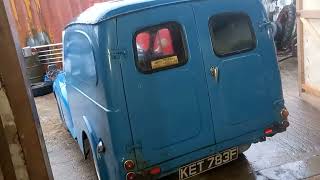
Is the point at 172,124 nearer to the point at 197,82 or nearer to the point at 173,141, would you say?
the point at 173,141

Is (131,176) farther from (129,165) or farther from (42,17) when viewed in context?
(42,17)

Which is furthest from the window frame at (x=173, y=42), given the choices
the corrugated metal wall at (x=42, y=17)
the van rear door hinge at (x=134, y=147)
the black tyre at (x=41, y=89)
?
the corrugated metal wall at (x=42, y=17)

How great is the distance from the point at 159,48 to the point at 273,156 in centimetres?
227

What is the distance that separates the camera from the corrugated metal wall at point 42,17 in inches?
394

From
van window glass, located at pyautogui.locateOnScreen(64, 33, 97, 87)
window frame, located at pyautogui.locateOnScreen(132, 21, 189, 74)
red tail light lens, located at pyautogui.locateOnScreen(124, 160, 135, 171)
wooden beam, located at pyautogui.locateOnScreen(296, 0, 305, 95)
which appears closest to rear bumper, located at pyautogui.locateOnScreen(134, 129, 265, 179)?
red tail light lens, located at pyautogui.locateOnScreen(124, 160, 135, 171)

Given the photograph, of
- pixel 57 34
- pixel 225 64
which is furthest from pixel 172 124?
pixel 57 34

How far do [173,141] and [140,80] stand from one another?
68 centimetres

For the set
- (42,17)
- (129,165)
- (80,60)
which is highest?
(42,17)

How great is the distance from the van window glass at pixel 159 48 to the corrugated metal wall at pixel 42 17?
25.8 feet

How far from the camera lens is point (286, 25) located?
395 inches

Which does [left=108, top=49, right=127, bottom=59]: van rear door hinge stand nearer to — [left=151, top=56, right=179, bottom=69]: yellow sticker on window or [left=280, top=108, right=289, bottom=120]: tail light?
[left=151, top=56, right=179, bottom=69]: yellow sticker on window

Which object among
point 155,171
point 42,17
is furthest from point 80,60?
point 42,17

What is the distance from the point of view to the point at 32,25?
10.2 m

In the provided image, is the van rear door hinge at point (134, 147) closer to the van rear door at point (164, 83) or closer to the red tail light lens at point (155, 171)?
the van rear door at point (164, 83)
